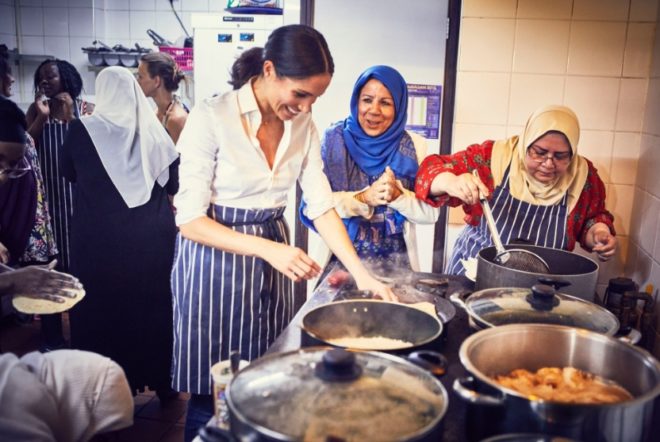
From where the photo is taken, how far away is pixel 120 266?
2615mm

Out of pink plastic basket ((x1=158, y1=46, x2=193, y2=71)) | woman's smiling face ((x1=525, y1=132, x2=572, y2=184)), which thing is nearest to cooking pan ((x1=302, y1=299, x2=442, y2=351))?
woman's smiling face ((x1=525, y1=132, x2=572, y2=184))

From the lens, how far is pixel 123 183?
97.3 inches

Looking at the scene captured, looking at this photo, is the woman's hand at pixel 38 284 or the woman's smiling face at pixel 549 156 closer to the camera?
the woman's hand at pixel 38 284

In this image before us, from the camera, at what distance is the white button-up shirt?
173cm

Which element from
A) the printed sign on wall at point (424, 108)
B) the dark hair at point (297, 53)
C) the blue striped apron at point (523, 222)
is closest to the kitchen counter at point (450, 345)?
the blue striped apron at point (523, 222)

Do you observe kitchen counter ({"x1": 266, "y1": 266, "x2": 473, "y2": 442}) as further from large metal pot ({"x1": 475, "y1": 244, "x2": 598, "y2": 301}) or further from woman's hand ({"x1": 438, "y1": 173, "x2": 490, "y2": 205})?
woman's hand ({"x1": 438, "y1": 173, "x2": 490, "y2": 205})

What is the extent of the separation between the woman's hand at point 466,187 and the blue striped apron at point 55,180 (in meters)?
2.43

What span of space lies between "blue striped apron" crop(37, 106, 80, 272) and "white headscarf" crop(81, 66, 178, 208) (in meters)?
1.02

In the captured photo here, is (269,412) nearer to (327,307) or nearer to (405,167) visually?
(327,307)

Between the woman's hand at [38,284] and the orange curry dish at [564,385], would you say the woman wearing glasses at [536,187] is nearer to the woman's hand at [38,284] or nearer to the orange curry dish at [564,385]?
the orange curry dish at [564,385]

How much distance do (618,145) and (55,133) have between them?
317cm

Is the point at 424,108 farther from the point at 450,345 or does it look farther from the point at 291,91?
the point at 450,345

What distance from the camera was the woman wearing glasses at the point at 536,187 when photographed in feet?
6.84

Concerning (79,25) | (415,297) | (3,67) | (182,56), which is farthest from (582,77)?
(79,25)
